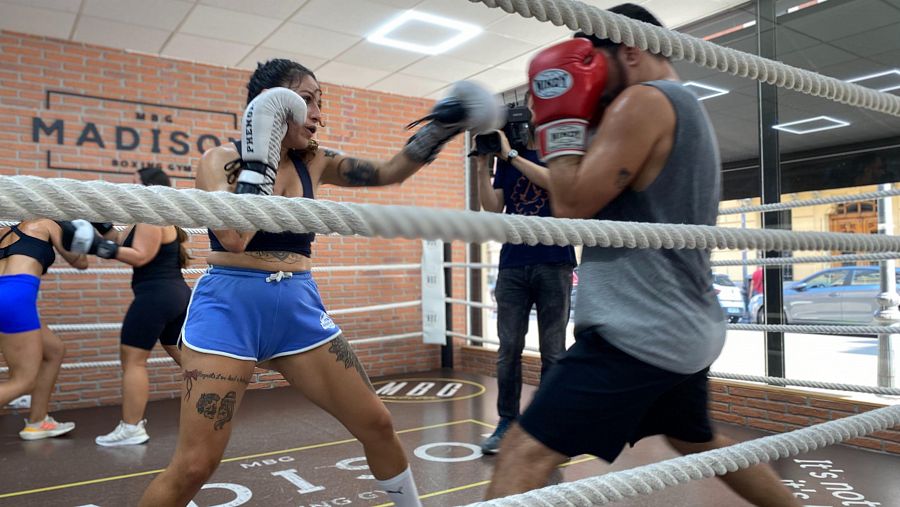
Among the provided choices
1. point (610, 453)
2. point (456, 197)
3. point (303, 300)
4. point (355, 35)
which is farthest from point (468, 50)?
point (610, 453)

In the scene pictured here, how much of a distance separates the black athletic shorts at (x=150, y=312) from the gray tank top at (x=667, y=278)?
2.45 metres

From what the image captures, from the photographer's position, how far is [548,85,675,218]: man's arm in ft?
3.14

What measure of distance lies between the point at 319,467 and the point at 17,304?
1524 millimetres

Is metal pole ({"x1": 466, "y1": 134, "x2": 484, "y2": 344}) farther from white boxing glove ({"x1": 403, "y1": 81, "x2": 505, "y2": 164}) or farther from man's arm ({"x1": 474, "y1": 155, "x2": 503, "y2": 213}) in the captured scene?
white boxing glove ({"x1": 403, "y1": 81, "x2": 505, "y2": 164})

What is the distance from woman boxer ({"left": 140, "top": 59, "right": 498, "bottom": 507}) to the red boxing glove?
0.23 m

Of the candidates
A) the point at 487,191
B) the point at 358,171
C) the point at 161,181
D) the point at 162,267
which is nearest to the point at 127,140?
the point at 161,181

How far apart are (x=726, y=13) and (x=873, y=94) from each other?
306 cm

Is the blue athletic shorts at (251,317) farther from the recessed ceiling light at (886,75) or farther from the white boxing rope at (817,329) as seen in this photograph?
the recessed ceiling light at (886,75)

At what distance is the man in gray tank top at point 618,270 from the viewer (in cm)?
95

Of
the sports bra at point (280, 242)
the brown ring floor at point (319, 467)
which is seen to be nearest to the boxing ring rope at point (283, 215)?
the sports bra at point (280, 242)

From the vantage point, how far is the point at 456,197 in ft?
18.9

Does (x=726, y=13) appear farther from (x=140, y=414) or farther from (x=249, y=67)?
(x=140, y=414)

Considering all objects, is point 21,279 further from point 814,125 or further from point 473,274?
point 814,125

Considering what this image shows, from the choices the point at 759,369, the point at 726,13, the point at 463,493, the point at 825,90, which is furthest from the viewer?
the point at 726,13
